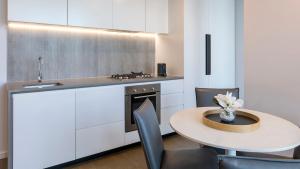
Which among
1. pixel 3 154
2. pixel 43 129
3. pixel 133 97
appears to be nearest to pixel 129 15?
pixel 133 97

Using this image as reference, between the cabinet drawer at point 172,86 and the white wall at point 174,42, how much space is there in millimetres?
208

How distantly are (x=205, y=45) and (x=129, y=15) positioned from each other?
4.94 feet

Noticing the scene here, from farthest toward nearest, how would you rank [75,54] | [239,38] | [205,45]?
[239,38] → [205,45] → [75,54]

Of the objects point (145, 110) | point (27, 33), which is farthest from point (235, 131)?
point (27, 33)

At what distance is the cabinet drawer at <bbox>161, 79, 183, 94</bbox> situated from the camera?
362 cm

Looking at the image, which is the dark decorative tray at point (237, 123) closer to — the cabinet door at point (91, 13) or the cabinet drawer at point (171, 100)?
the cabinet drawer at point (171, 100)

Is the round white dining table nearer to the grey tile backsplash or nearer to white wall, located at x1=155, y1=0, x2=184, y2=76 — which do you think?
the grey tile backsplash

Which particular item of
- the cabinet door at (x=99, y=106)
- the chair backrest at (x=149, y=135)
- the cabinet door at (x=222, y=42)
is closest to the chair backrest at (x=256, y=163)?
the chair backrest at (x=149, y=135)

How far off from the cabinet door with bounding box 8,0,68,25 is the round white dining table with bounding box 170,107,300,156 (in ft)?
6.13

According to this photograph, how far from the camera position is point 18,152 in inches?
93.2

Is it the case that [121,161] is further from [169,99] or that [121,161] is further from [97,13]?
[97,13]

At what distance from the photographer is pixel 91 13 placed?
3.09 m

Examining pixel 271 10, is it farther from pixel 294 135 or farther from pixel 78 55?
pixel 78 55

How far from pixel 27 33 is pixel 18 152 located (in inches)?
56.8
